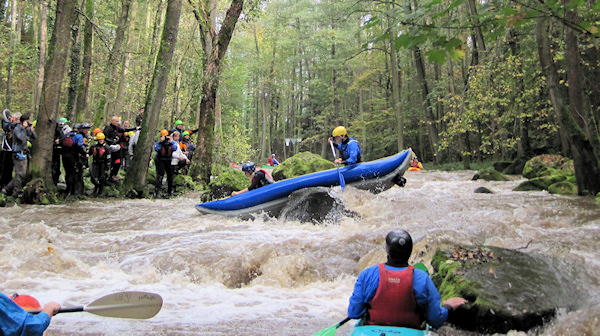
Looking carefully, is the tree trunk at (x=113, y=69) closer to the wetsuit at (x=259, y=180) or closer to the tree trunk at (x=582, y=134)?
the wetsuit at (x=259, y=180)

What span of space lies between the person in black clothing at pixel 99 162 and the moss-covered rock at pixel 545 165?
11.8 meters

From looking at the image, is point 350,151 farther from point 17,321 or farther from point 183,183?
point 17,321

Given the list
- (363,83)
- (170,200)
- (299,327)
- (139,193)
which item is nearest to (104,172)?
(139,193)

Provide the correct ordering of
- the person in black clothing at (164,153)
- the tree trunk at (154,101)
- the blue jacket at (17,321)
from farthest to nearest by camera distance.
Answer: the person in black clothing at (164,153) → the tree trunk at (154,101) → the blue jacket at (17,321)

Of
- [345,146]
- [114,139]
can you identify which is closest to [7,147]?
[114,139]

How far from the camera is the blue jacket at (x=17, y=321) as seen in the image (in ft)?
5.57

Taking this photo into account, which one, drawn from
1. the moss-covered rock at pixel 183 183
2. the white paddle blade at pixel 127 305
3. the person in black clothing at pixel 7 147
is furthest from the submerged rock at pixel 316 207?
the person in black clothing at pixel 7 147

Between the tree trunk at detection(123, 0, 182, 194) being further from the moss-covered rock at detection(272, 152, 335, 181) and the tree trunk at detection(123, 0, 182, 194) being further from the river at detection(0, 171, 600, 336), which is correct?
the moss-covered rock at detection(272, 152, 335, 181)

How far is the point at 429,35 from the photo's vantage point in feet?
9.90

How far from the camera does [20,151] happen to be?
8422mm

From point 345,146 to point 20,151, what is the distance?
6359 millimetres

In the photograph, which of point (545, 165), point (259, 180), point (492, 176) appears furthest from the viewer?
point (492, 176)

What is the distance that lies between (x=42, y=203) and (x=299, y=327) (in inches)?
293

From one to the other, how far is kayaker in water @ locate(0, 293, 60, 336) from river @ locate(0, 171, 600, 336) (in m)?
1.43
